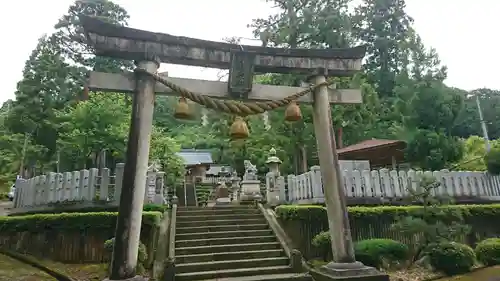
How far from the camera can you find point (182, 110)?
561 cm

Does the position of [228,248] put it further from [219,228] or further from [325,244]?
[325,244]

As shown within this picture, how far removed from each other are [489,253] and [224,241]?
6616 mm

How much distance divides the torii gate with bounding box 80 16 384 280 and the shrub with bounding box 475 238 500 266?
4164 mm

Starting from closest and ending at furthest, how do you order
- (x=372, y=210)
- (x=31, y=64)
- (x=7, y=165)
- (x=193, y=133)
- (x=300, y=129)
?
(x=372, y=210)
(x=300, y=129)
(x=7, y=165)
(x=31, y=64)
(x=193, y=133)

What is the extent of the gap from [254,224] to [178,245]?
2.58m

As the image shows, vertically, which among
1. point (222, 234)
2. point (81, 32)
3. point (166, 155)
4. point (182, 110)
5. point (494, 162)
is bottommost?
point (222, 234)

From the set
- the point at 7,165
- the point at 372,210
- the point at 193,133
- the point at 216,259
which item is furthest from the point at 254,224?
the point at 193,133

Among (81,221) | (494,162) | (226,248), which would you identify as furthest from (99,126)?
(494,162)

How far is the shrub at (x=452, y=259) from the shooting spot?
23.0 ft

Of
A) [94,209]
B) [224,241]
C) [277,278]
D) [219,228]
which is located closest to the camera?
[277,278]

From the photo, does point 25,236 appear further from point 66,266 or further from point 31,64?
point 31,64

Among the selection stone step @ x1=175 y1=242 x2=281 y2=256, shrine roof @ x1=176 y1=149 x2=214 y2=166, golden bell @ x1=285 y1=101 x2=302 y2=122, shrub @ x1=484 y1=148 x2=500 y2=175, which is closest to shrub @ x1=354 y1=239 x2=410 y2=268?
stone step @ x1=175 y1=242 x2=281 y2=256

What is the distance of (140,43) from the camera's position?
566 cm

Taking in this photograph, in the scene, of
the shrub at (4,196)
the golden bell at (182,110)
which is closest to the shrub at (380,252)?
the golden bell at (182,110)
